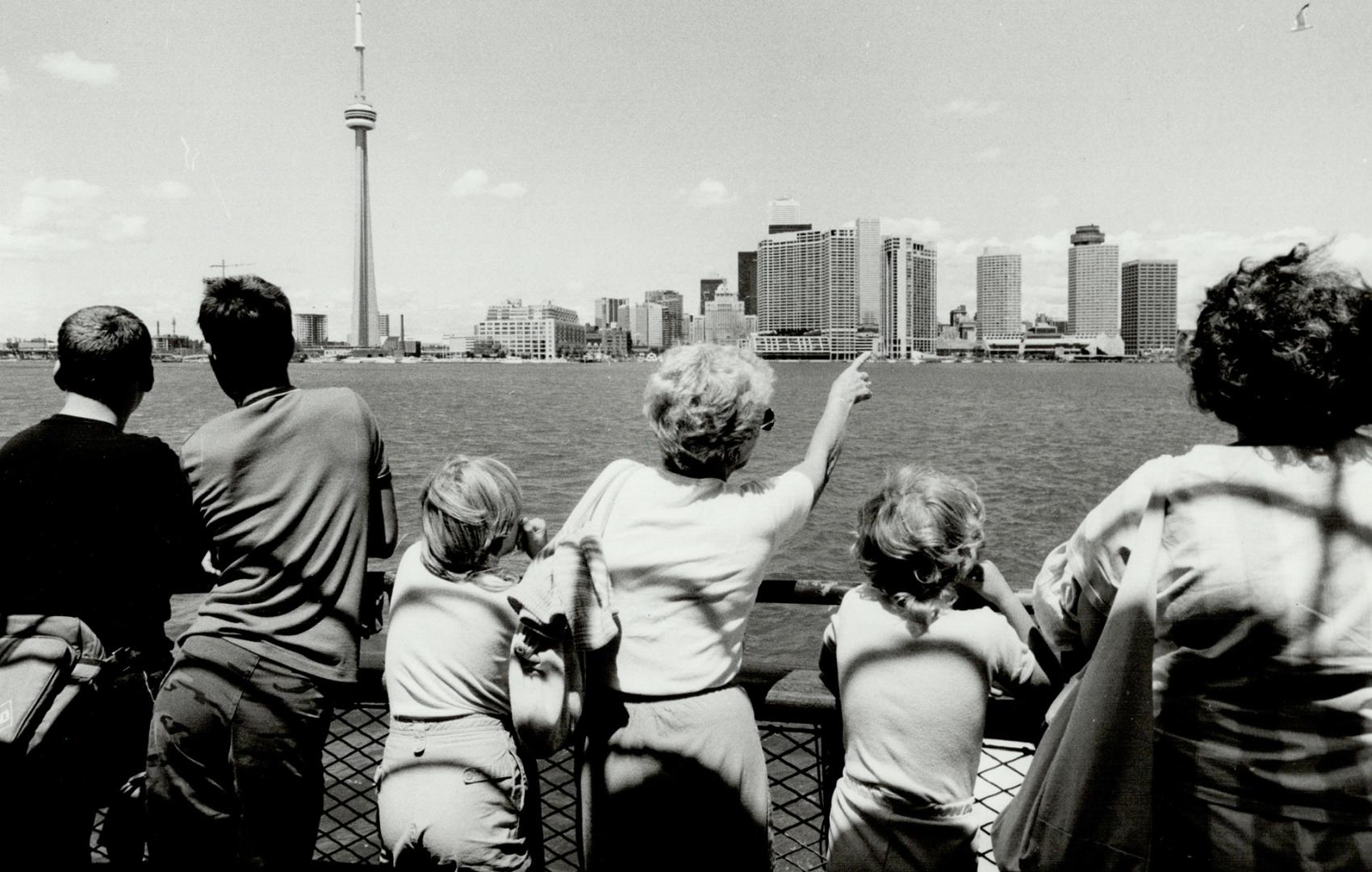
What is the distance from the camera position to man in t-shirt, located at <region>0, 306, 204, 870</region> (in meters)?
2.60

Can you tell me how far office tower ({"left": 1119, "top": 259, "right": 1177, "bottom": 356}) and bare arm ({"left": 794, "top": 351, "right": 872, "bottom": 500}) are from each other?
17590cm

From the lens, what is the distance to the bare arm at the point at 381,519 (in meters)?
2.84

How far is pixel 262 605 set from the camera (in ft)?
8.68

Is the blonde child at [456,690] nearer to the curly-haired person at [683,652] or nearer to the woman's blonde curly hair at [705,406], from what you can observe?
the curly-haired person at [683,652]

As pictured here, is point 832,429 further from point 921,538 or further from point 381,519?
point 381,519

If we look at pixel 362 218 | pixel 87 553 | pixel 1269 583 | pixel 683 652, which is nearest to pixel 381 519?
pixel 87 553

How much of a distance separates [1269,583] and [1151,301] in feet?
655

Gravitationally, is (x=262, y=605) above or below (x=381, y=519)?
below

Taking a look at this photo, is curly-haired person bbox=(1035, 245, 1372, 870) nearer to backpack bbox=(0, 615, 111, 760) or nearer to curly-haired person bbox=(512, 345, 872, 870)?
curly-haired person bbox=(512, 345, 872, 870)

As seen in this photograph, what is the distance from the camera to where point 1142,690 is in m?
1.75

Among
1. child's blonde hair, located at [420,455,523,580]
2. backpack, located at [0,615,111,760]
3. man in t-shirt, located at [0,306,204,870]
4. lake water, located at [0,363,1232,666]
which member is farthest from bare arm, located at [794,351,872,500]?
backpack, located at [0,615,111,760]

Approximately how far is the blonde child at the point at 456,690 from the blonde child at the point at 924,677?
826 mm

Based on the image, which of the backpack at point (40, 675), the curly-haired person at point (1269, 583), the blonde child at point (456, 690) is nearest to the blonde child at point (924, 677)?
the curly-haired person at point (1269, 583)

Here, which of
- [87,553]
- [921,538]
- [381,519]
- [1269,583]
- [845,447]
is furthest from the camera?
[845,447]
